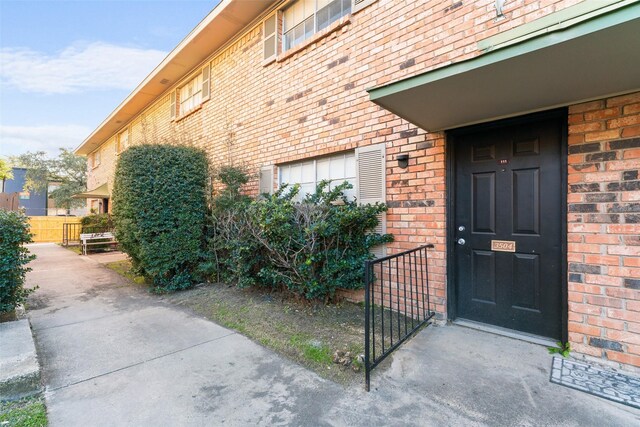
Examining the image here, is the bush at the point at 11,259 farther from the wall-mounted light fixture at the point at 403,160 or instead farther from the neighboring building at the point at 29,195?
the neighboring building at the point at 29,195

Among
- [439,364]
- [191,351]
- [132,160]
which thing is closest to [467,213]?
[439,364]

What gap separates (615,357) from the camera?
2428 millimetres

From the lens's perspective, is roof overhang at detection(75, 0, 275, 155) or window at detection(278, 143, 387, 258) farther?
Answer: roof overhang at detection(75, 0, 275, 155)

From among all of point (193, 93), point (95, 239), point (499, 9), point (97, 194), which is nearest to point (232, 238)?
point (499, 9)

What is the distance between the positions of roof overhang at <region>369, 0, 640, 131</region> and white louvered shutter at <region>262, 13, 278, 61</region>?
153 inches

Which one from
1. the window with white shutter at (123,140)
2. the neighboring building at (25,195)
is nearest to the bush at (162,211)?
the window with white shutter at (123,140)

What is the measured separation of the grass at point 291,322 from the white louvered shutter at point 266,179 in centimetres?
190

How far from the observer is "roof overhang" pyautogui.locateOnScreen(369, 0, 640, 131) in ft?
5.67

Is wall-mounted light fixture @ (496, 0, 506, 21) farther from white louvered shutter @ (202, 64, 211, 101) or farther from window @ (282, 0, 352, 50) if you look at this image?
white louvered shutter @ (202, 64, 211, 101)

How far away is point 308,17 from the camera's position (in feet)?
17.1

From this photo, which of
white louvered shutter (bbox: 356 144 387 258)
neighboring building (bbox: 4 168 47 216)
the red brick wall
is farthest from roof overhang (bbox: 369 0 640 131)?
neighboring building (bbox: 4 168 47 216)

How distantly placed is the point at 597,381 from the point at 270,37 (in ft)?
22.3

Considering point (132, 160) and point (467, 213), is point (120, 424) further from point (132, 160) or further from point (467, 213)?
point (132, 160)

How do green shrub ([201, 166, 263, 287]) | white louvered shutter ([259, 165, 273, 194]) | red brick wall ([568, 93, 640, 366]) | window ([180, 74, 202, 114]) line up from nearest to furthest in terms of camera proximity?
red brick wall ([568, 93, 640, 366]) → green shrub ([201, 166, 263, 287]) → white louvered shutter ([259, 165, 273, 194]) → window ([180, 74, 202, 114])
